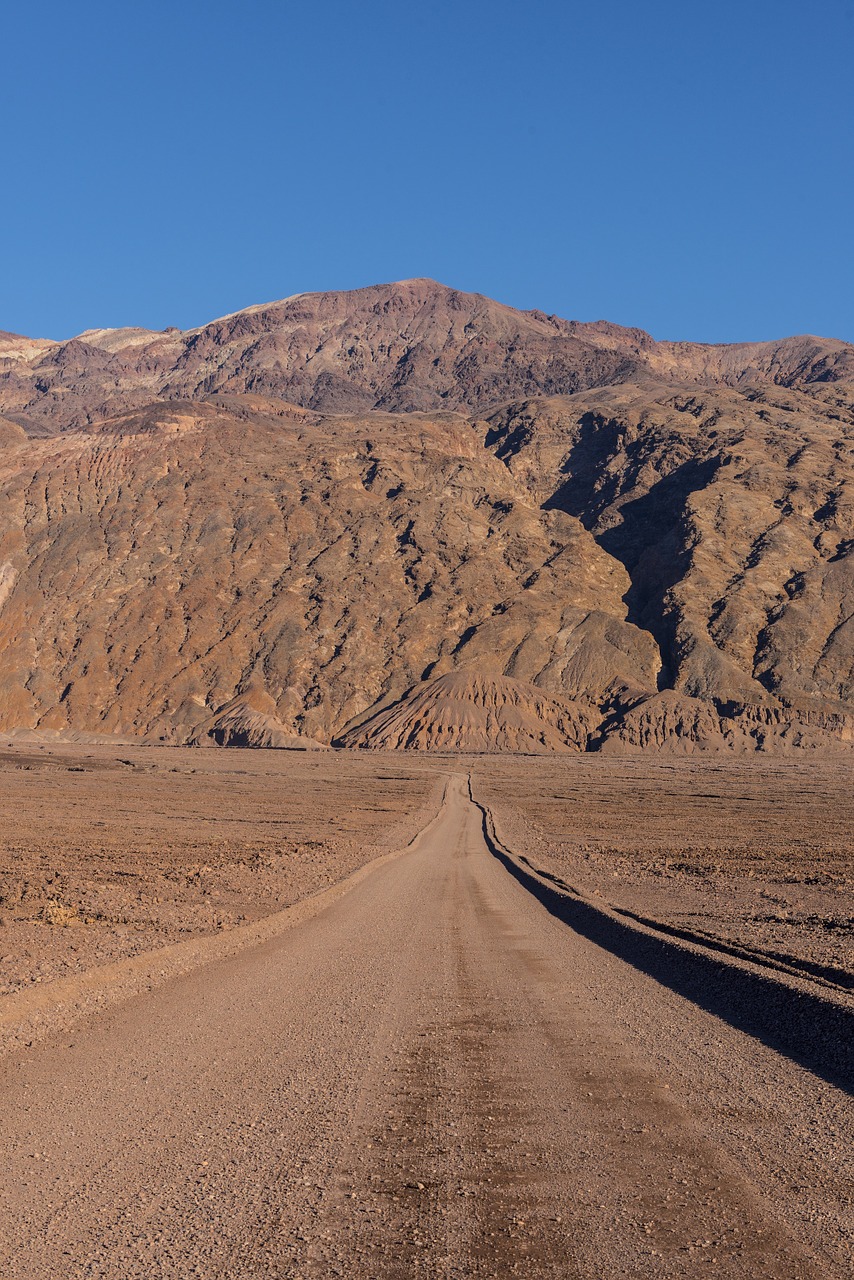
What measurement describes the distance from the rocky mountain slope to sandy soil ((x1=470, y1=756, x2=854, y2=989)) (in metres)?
25.5

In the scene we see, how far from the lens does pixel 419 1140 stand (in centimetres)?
686

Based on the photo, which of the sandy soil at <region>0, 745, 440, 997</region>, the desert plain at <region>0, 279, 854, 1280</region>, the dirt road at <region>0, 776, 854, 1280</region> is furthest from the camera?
the sandy soil at <region>0, 745, 440, 997</region>

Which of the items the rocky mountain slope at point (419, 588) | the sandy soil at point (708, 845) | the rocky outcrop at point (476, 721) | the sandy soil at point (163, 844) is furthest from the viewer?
the rocky mountain slope at point (419, 588)

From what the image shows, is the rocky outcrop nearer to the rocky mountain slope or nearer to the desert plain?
the rocky mountain slope

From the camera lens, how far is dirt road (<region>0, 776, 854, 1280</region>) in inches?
207

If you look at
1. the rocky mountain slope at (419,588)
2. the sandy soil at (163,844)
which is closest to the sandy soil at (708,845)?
the sandy soil at (163,844)

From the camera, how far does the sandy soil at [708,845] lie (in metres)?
18.2

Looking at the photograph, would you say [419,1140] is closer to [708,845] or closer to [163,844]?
[163,844]

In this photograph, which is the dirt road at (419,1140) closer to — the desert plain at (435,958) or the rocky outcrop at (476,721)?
the desert plain at (435,958)

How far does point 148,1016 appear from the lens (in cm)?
1088

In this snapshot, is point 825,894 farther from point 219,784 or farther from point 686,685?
point 686,685

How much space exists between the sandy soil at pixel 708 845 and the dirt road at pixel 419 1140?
4.77m

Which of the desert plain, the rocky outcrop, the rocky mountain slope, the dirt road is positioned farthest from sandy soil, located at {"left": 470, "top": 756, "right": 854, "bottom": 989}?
the rocky mountain slope

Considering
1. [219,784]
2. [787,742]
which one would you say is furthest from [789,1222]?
[787,742]
